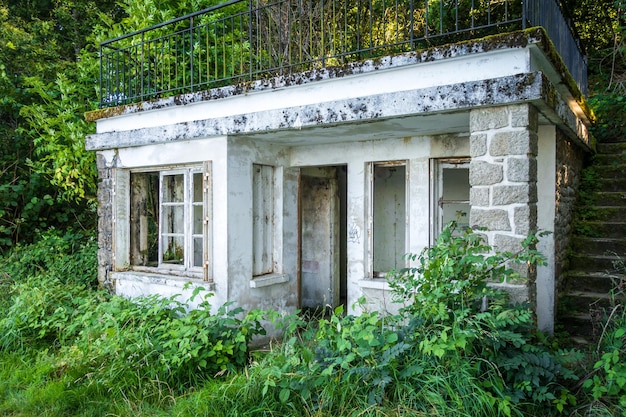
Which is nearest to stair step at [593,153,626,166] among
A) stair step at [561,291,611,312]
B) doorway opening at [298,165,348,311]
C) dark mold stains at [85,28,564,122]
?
dark mold stains at [85,28,564,122]

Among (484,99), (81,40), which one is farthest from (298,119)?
(81,40)

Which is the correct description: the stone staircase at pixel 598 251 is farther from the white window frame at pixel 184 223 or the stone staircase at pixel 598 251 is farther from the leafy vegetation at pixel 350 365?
the white window frame at pixel 184 223

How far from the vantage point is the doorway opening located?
7727mm

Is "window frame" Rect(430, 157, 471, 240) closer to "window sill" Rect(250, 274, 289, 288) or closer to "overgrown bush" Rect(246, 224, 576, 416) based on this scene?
"overgrown bush" Rect(246, 224, 576, 416)

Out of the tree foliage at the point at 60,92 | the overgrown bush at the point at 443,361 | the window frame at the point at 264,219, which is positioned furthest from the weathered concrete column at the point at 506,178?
the tree foliage at the point at 60,92

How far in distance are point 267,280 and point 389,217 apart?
259cm

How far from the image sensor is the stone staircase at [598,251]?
17.1ft

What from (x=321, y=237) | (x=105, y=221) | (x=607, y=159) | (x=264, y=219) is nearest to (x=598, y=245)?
(x=607, y=159)

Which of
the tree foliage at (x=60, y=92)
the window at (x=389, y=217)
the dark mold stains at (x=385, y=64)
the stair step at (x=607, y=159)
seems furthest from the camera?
the tree foliage at (x=60, y=92)

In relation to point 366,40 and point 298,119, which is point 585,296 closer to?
point 298,119

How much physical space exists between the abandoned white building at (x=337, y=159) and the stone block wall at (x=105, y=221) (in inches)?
1.1

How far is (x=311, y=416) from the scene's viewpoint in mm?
3492

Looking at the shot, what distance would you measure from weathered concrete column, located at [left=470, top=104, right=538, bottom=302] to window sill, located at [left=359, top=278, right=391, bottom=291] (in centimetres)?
200

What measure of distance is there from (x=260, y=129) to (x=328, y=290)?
330cm
